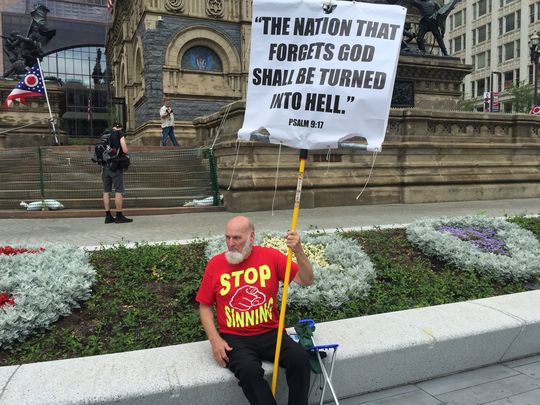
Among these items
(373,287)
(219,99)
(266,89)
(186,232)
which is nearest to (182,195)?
(186,232)

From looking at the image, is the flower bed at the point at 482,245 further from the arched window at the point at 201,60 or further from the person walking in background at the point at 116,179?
the arched window at the point at 201,60

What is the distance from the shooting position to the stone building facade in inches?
935

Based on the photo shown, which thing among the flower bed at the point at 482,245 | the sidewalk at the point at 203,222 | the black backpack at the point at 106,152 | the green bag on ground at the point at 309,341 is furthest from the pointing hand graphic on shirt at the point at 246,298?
the black backpack at the point at 106,152

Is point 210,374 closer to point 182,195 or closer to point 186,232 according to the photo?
point 186,232

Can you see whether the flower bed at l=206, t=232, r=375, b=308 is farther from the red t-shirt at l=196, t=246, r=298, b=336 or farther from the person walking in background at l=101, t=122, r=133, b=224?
the person walking in background at l=101, t=122, r=133, b=224

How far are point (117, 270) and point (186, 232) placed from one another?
325cm

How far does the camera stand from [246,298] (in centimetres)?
316

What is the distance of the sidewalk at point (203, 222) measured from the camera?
26.6ft

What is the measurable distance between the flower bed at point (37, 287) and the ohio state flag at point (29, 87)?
593 inches

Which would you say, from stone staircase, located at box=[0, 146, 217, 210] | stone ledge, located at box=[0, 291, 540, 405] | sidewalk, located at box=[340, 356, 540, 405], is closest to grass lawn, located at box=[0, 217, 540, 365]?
stone ledge, located at box=[0, 291, 540, 405]

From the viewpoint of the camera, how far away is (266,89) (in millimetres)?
3443

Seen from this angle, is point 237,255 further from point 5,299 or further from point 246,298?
point 5,299

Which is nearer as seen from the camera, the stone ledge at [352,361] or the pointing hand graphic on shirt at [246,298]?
the stone ledge at [352,361]

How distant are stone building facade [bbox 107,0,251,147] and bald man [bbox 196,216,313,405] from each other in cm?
2087
